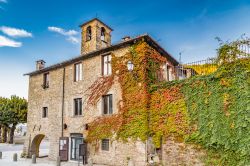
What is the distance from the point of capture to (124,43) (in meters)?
15.9

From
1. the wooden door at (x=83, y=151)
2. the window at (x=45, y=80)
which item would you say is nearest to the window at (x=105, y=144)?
the wooden door at (x=83, y=151)

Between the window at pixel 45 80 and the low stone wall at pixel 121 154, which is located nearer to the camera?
the low stone wall at pixel 121 154

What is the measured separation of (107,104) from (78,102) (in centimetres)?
310

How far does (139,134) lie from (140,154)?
114 cm

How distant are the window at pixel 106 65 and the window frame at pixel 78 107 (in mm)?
3149

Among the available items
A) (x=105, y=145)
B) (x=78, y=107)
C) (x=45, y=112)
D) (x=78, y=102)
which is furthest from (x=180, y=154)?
A: (x=45, y=112)

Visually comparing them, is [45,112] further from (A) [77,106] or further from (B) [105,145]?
(B) [105,145]

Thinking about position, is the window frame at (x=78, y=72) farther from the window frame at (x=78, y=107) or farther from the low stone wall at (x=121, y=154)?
the low stone wall at (x=121, y=154)

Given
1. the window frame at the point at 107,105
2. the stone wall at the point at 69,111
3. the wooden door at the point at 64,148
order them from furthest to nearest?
the wooden door at the point at 64,148
the window frame at the point at 107,105
the stone wall at the point at 69,111

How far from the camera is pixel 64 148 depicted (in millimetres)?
18109

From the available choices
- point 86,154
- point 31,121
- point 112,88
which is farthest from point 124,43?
point 31,121

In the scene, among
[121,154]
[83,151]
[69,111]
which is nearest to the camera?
[121,154]

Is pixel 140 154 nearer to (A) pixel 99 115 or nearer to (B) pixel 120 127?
(B) pixel 120 127

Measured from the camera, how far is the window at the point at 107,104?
1631cm
